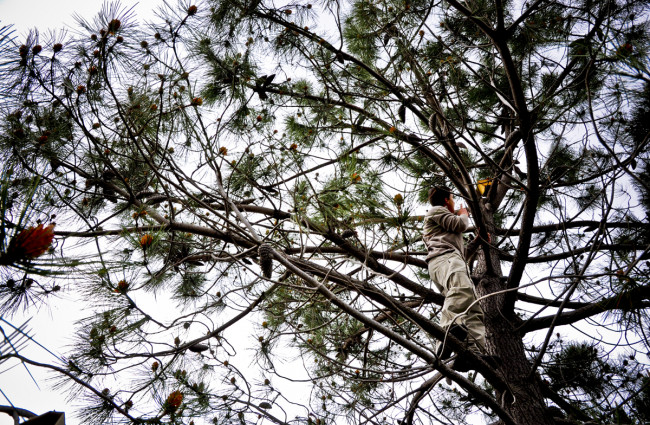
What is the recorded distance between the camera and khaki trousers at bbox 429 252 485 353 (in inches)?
73.7

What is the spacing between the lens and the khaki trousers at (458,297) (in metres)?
1.87

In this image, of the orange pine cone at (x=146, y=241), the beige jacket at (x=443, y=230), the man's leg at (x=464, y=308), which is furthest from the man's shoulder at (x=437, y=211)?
the orange pine cone at (x=146, y=241)

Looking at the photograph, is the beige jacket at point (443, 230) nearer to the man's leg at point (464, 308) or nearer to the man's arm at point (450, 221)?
the man's arm at point (450, 221)

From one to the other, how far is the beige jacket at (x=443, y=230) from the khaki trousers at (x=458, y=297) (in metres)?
0.06

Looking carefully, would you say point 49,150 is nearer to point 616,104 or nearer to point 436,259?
point 436,259

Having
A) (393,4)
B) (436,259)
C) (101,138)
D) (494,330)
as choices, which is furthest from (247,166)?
(494,330)

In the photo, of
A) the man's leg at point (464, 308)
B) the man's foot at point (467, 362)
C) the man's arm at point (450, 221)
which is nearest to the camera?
the man's foot at point (467, 362)

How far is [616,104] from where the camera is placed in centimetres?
204

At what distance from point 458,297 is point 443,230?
457mm

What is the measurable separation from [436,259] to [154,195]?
154 cm

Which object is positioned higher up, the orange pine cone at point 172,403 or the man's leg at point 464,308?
the man's leg at point 464,308

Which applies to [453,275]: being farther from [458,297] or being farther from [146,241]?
[146,241]

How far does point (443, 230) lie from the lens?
2.29 metres

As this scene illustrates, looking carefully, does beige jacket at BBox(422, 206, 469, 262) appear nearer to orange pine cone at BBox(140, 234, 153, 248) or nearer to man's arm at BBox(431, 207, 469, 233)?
man's arm at BBox(431, 207, 469, 233)
